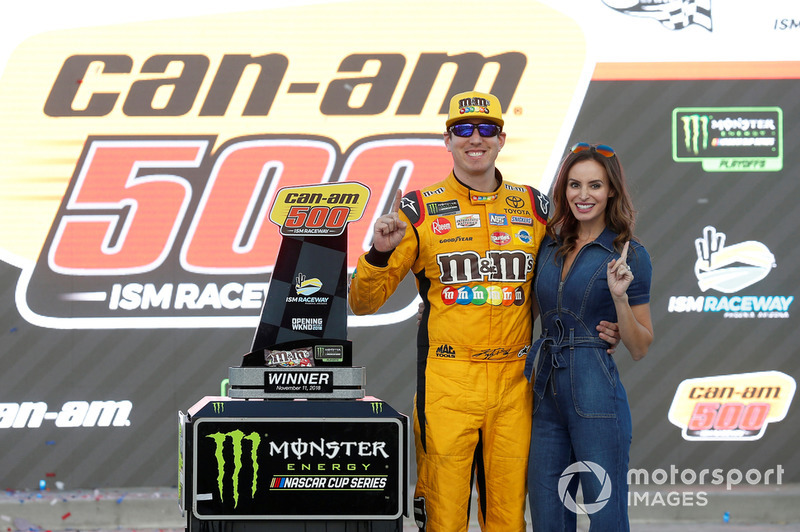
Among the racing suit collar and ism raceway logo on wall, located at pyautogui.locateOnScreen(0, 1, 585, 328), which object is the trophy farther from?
ism raceway logo on wall, located at pyautogui.locateOnScreen(0, 1, 585, 328)

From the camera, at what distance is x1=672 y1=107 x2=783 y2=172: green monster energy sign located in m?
5.01

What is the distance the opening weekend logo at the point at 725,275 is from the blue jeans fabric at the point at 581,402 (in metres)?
2.45

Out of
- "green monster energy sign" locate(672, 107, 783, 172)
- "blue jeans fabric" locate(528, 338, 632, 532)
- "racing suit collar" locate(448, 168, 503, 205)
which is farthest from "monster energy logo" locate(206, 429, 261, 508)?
"green monster energy sign" locate(672, 107, 783, 172)

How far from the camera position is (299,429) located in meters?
2.52

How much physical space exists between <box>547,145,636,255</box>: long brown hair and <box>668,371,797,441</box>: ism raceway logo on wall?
253cm

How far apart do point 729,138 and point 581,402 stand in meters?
2.94

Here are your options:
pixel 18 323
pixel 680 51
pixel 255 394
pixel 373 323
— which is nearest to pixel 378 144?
pixel 373 323

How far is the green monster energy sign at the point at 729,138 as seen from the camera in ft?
16.4

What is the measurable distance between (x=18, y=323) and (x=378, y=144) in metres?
2.20

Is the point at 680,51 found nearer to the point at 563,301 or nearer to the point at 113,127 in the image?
the point at 563,301

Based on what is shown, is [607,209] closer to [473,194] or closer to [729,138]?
[473,194]

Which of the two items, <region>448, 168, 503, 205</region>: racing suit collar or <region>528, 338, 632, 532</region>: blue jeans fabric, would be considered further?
<region>448, 168, 503, 205</region>: racing suit collar

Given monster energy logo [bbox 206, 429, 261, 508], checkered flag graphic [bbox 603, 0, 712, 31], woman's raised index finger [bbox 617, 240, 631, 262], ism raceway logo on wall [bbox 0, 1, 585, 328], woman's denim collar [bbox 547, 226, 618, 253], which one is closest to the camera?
monster energy logo [bbox 206, 429, 261, 508]

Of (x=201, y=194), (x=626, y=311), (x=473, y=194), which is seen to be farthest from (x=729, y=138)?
(x=201, y=194)
